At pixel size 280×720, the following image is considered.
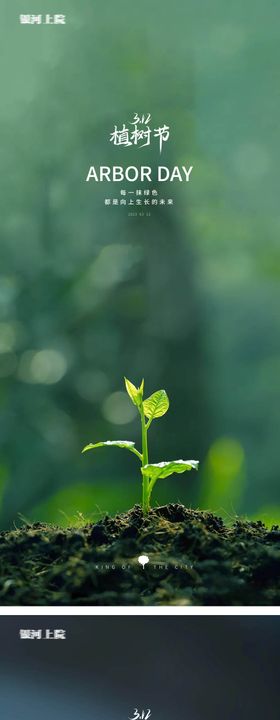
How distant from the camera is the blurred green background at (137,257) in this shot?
1.13 m

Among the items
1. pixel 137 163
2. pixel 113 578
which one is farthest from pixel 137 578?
pixel 137 163

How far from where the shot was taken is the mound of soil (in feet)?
3.28

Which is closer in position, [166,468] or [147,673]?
[147,673]

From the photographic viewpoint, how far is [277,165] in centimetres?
113

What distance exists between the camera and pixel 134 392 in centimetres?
112

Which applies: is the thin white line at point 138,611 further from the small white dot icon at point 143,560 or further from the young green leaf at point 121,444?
the young green leaf at point 121,444

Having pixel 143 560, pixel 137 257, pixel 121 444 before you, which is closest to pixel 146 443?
pixel 121 444

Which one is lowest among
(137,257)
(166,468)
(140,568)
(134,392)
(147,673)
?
(147,673)

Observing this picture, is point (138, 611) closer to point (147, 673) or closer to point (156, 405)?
point (147, 673)

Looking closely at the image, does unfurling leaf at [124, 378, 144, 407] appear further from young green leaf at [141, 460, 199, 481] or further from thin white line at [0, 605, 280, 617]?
thin white line at [0, 605, 280, 617]

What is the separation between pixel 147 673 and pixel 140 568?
0.13 meters

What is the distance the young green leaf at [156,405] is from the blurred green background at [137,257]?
13mm

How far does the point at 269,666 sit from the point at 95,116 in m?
0.79

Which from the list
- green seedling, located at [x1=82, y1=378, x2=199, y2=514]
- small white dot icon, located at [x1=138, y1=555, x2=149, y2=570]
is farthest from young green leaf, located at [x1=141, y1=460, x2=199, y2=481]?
small white dot icon, located at [x1=138, y1=555, x2=149, y2=570]
